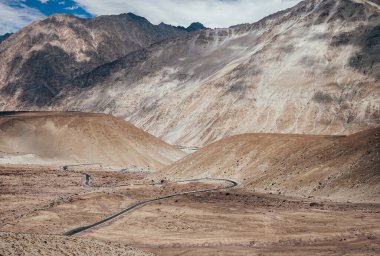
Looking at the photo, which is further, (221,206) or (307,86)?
(307,86)

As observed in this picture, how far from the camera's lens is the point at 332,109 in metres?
159

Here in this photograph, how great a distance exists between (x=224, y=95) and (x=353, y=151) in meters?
140

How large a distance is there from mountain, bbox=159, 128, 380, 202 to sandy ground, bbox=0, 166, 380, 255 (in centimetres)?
302

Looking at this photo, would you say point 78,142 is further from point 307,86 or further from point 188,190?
point 307,86

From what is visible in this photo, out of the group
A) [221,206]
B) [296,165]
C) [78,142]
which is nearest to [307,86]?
[78,142]

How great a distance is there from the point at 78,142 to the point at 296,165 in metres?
62.8

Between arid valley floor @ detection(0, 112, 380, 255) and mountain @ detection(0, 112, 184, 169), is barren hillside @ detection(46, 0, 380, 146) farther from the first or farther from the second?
arid valley floor @ detection(0, 112, 380, 255)

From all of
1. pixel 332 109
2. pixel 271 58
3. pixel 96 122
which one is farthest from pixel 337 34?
pixel 96 122

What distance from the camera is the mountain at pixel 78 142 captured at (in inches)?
4038

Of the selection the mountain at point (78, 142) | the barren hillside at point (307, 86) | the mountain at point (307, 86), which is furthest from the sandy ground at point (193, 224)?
the barren hillside at point (307, 86)

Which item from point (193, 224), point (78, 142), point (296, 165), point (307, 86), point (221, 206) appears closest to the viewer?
point (193, 224)

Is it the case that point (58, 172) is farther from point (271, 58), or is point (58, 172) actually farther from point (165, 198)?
point (271, 58)

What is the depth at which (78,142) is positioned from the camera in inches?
4232

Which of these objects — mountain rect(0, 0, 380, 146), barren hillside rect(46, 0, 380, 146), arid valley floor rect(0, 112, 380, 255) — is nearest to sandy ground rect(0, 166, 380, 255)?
arid valley floor rect(0, 112, 380, 255)
